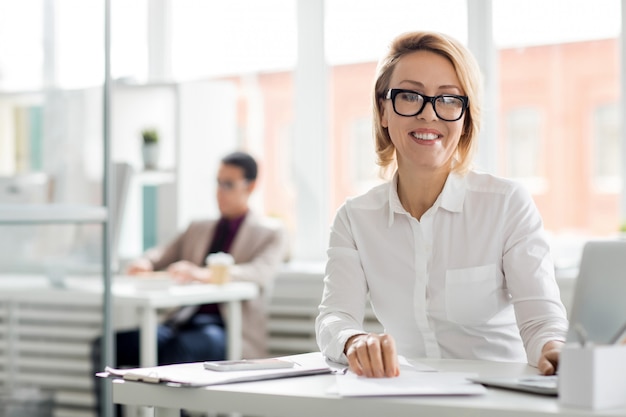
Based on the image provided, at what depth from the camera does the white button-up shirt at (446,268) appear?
1960 millimetres

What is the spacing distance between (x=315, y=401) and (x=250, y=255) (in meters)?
2.86

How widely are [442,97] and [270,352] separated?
2.60 metres

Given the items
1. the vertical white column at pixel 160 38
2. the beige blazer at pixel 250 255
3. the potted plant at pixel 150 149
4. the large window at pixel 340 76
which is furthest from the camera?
the vertical white column at pixel 160 38

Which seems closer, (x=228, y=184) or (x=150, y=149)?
(x=228, y=184)

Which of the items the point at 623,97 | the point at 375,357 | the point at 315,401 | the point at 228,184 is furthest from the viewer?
the point at 228,184

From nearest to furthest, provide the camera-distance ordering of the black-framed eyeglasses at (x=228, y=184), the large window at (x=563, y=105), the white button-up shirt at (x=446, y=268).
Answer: the white button-up shirt at (x=446, y=268)
the large window at (x=563, y=105)
the black-framed eyeglasses at (x=228, y=184)

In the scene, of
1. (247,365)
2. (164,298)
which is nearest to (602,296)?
(247,365)

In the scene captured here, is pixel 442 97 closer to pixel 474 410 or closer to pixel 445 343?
pixel 445 343

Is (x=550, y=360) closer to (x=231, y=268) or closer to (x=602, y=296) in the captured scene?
(x=602, y=296)

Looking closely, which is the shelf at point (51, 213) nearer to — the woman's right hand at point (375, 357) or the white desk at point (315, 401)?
the white desk at point (315, 401)

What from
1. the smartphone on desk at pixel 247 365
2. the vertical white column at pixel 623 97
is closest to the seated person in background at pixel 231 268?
the vertical white column at pixel 623 97

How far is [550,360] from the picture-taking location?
155 cm

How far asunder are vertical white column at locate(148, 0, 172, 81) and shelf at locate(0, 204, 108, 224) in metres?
1.91

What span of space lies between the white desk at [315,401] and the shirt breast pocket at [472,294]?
40 centimetres
